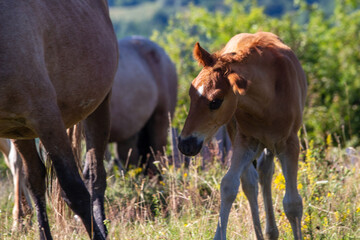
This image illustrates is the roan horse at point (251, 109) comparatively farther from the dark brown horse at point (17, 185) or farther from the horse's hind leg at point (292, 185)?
the dark brown horse at point (17, 185)

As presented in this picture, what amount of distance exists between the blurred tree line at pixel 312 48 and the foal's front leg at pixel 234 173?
16.8 ft

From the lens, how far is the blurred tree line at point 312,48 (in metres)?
11.2

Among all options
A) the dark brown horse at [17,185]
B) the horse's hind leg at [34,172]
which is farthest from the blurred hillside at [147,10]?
the horse's hind leg at [34,172]

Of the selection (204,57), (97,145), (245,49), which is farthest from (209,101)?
(97,145)

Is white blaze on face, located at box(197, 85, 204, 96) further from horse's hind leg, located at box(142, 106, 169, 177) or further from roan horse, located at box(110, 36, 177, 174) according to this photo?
horse's hind leg, located at box(142, 106, 169, 177)

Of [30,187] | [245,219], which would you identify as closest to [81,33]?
[30,187]

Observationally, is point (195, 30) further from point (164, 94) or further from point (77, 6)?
point (77, 6)

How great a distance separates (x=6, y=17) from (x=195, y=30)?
616 inches

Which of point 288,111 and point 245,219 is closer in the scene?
point 288,111

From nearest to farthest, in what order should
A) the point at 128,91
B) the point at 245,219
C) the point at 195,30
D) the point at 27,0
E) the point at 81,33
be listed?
1. the point at 27,0
2. the point at 81,33
3. the point at 245,219
4. the point at 128,91
5. the point at 195,30

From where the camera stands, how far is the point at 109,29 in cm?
451

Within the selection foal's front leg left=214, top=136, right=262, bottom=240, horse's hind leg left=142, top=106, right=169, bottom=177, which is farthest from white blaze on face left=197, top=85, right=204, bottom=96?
horse's hind leg left=142, top=106, right=169, bottom=177

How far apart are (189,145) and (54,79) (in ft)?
3.36

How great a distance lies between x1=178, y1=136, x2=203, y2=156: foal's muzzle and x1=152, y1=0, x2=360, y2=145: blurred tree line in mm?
5605
